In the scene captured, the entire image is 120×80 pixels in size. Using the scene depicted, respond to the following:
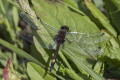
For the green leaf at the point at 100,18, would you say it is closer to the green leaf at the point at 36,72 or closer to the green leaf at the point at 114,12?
the green leaf at the point at 114,12

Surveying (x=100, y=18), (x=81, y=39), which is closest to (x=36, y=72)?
(x=81, y=39)

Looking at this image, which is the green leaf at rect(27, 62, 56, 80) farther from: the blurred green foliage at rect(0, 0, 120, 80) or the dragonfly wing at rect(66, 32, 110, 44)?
the dragonfly wing at rect(66, 32, 110, 44)

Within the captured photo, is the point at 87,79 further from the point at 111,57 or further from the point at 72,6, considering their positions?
the point at 72,6

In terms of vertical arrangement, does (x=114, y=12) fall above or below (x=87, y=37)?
above

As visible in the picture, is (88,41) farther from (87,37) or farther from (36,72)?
(36,72)

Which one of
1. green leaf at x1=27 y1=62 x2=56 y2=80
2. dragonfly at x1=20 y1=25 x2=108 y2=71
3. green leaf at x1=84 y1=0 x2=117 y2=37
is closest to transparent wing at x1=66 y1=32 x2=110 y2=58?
dragonfly at x1=20 y1=25 x2=108 y2=71

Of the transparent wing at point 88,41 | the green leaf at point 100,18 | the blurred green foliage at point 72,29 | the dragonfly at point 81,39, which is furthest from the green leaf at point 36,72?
the green leaf at point 100,18
